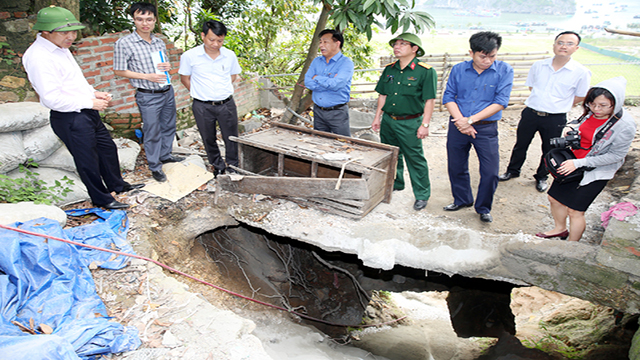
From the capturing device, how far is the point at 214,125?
4559mm

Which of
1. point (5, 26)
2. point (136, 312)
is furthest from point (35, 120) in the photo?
point (136, 312)

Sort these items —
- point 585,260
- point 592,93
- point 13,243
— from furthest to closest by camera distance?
1. point 585,260
2. point 592,93
3. point 13,243

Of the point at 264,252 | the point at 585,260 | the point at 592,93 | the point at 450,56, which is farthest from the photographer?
the point at 450,56

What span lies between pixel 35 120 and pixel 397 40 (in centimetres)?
389

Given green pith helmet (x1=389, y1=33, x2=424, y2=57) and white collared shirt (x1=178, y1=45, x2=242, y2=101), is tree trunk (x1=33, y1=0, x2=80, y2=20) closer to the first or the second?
white collared shirt (x1=178, y1=45, x2=242, y2=101)

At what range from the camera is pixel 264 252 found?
194 inches

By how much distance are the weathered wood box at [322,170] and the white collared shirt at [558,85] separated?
73.6 inches

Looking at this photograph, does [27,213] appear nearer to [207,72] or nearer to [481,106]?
[207,72]

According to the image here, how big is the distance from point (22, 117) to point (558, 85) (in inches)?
227

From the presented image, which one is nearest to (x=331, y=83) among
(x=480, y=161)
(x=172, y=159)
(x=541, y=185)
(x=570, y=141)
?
(x=480, y=161)

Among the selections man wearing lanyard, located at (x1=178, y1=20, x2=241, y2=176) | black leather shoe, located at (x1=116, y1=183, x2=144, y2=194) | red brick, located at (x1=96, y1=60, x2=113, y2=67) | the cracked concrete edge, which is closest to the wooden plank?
man wearing lanyard, located at (x1=178, y1=20, x2=241, y2=176)

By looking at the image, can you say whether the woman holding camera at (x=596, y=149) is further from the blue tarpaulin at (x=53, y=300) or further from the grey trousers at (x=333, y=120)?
the blue tarpaulin at (x=53, y=300)

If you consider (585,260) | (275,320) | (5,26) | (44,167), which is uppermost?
(5,26)

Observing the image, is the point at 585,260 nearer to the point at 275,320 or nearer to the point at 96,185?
the point at 275,320
